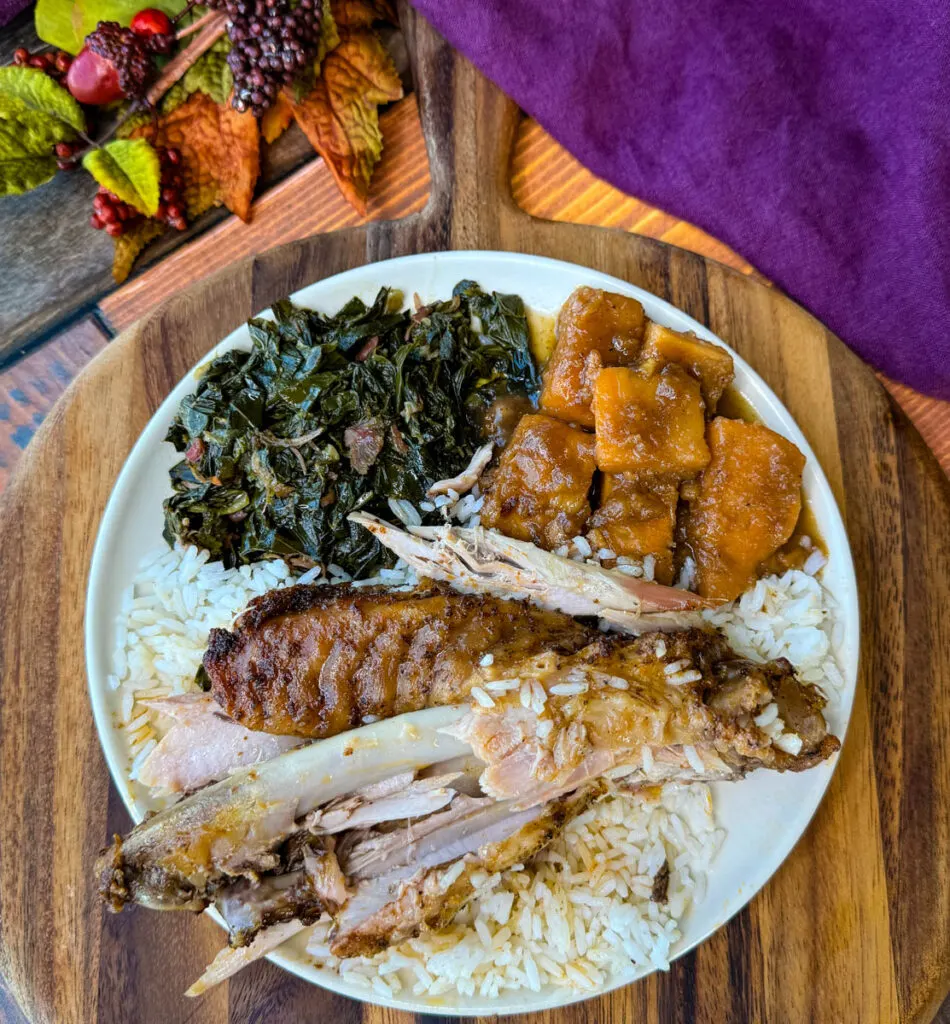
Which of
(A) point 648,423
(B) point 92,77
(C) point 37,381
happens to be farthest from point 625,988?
(B) point 92,77

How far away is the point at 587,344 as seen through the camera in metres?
3.43

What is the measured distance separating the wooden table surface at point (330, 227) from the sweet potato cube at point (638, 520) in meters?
1.47

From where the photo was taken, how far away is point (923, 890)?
353cm

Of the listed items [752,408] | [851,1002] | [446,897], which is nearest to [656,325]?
[752,408]

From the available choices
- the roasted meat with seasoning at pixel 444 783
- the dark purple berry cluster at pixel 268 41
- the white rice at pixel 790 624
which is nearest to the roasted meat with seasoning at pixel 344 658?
the roasted meat with seasoning at pixel 444 783

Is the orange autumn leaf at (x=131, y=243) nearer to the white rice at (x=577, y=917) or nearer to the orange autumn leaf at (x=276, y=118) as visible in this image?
the orange autumn leaf at (x=276, y=118)

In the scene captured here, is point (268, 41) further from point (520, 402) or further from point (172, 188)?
point (520, 402)

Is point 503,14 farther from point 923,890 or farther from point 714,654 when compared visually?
point 923,890

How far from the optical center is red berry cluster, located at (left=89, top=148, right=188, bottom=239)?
398 centimetres

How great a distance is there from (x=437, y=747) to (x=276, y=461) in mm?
1564

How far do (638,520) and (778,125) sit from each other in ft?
7.05

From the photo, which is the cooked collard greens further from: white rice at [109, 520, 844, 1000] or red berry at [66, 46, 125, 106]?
red berry at [66, 46, 125, 106]

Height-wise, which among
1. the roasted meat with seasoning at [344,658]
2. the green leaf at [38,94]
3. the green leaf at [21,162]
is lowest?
the roasted meat with seasoning at [344,658]

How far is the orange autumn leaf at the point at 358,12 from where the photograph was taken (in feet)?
12.7
